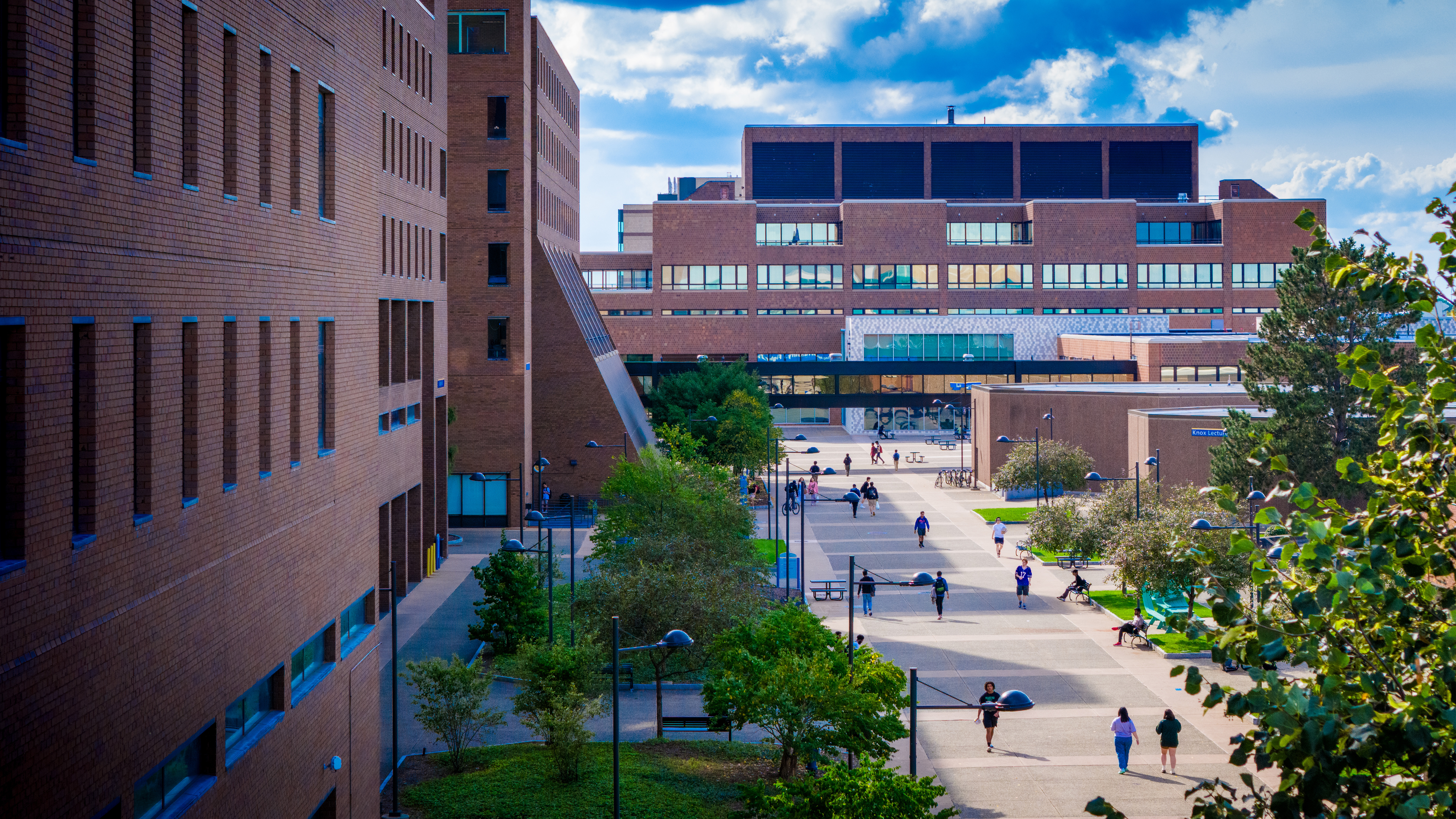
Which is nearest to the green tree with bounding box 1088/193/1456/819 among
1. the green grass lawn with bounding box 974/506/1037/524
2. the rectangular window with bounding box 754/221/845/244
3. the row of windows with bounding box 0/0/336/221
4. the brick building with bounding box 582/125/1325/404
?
the row of windows with bounding box 0/0/336/221

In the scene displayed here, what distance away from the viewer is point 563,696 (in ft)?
72.6

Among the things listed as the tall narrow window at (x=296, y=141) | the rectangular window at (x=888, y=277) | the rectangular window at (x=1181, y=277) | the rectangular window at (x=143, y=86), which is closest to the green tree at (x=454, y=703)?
the tall narrow window at (x=296, y=141)

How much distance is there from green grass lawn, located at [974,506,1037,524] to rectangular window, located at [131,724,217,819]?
42.0 metres

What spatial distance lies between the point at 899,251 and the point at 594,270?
2673 centimetres

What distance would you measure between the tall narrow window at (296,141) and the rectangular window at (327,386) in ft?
4.75

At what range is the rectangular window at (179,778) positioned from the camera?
11867 mm

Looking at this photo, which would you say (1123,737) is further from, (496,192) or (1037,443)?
(496,192)

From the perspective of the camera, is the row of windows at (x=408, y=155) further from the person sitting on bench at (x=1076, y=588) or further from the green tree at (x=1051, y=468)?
the green tree at (x=1051, y=468)

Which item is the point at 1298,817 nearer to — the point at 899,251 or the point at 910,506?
the point at 910,506

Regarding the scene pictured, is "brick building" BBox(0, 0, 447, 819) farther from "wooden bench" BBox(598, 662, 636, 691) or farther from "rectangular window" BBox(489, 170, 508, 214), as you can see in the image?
"rectangular window" BBox(489, 170, 508, 214)

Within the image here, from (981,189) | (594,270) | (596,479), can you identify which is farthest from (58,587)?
(981,189)

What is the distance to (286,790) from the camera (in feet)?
51.2

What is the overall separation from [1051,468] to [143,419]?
162 ft

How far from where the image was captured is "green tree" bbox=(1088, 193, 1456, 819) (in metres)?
6.11
